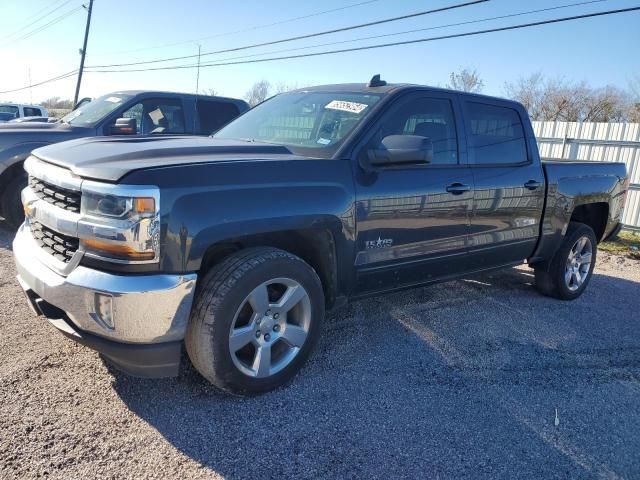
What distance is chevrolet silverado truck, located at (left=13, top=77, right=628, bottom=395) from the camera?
244 cm

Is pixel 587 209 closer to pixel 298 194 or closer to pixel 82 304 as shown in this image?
pixel 298 194

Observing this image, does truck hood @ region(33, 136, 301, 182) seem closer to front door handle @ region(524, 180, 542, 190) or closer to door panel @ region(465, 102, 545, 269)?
door panel @ region(465, 102, 545, 269)

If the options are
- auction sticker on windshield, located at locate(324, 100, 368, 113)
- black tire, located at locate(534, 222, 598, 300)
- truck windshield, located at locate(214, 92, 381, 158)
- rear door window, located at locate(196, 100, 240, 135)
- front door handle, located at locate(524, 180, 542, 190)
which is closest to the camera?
truck windshield, located at locate(214, 92, 381, 158)

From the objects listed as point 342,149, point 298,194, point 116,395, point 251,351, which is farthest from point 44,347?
point 342,149

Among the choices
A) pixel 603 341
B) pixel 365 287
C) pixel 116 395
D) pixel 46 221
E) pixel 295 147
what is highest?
pixel 295 147

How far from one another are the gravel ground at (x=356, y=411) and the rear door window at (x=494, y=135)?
1470mm

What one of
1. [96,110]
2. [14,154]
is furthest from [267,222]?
[96,110]

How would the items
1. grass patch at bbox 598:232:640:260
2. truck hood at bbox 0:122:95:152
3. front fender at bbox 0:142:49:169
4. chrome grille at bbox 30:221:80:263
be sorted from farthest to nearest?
grass patch at bbox 598:232:640:260 → truck hood at bbox 0:122:95:152 → front fender at bbox 0:142:49:169 → chrome grille at bbox 30:221:80:263

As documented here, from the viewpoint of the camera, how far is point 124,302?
2.37 m

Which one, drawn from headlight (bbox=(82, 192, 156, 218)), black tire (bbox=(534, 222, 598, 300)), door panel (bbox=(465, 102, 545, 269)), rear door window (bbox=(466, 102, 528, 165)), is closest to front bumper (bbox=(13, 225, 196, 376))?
headlight (bbox=(82, 192, 156, 218))

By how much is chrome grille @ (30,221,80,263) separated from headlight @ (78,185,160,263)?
0.23 m

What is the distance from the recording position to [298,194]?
9.56 feet

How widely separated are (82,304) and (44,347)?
120cm

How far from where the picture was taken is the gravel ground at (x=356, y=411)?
7.93ft
